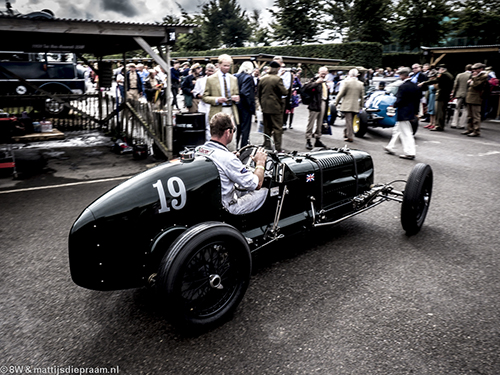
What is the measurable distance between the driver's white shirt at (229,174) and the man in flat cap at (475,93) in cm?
1057

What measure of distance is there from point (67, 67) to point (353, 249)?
1455 centimetres

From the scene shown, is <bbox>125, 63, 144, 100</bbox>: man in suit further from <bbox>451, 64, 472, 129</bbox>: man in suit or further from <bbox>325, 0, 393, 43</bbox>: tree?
<bbox>325, 0, 393, 43</bbox>: tree

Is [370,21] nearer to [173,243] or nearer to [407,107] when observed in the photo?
[407,107]

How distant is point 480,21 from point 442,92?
16.1 metres

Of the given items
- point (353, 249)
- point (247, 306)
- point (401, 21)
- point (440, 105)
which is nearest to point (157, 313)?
point (247, 306)

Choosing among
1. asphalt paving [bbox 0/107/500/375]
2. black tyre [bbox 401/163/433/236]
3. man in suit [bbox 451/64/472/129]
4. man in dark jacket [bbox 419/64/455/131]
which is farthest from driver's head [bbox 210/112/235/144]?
man in suit [bbox 451/64/472/129]

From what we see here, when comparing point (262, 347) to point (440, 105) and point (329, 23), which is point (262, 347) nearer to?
point (440, 105)

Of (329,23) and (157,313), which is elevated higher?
(329,23)

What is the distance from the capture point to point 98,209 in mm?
2494

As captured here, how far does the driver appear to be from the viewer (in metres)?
2.96

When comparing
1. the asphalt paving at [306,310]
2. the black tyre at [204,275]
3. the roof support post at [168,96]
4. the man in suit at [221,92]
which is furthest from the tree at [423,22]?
the black tyre at [204,275]

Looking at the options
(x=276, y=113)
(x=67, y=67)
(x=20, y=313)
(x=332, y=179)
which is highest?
(x=67, y=67)

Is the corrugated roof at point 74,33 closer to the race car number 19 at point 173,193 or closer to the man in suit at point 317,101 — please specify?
the man in suit at point 317,101

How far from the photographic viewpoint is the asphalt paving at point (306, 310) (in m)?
2.33
